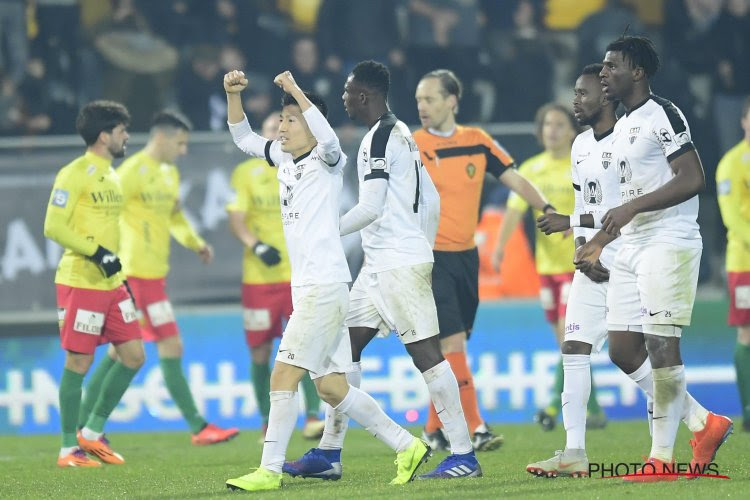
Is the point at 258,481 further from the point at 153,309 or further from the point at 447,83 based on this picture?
the point at 153,309

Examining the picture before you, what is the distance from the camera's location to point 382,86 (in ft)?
23.6

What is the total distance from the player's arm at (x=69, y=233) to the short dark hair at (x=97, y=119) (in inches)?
17.4

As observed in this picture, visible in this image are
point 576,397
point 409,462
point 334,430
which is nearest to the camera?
point 409,462

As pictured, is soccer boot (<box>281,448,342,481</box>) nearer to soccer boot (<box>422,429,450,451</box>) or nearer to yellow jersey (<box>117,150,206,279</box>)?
soccer boot (<box>422,429,450,451</box>)

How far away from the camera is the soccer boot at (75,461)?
28.4 ft

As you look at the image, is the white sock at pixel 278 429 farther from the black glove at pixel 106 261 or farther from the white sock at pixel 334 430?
the black glove at pixel 106 261

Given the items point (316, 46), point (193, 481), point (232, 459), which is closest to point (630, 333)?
point (193, 481)

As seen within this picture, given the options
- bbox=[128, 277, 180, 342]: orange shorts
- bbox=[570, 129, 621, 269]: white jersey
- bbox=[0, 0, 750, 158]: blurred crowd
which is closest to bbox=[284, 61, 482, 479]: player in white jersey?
bbox=[570, 129, 621, 269]: white jersey

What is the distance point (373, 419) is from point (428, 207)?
4.45ft

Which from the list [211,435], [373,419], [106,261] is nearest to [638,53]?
[373,419]

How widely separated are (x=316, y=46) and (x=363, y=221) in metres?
7.03

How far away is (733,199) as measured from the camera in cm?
991

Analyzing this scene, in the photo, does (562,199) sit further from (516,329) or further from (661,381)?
(661,381)

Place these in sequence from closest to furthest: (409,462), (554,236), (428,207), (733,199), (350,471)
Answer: (409,462)
(428,207)
(350,471)
(733,199)
(554,236)
